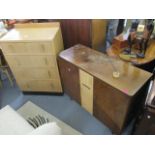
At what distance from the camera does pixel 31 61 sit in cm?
174

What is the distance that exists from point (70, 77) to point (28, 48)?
23.1 inches

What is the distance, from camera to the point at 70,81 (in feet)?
5.62

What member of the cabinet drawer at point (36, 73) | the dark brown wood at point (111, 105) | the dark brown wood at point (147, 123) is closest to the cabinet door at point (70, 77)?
the cabinet drawer at point (36, 73)

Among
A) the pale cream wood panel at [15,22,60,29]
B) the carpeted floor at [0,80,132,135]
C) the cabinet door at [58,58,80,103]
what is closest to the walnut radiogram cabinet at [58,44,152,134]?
the cabinet door at [58,58,80,103]

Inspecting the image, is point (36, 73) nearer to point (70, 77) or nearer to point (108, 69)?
point (70, 77)

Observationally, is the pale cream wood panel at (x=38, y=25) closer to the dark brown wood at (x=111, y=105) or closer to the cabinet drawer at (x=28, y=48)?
the cabinet drawer at (x=28, y=48)

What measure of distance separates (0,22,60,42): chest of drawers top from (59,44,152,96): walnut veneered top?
29cm

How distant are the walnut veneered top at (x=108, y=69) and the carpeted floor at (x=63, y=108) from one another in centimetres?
73

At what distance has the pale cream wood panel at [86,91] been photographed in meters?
1.41
